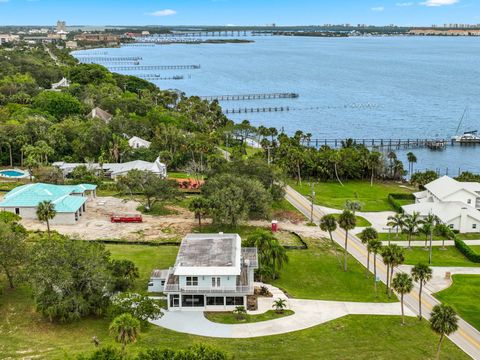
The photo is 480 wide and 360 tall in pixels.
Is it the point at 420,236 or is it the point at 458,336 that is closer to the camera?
the point at 458,336

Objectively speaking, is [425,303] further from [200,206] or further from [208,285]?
[200,206]

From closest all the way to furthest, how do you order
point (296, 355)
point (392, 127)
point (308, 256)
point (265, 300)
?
1. point (296, 355)
2. point (265, 300)
3. point (308, 256)
4. point (392, 127)

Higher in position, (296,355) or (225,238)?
(225,238)

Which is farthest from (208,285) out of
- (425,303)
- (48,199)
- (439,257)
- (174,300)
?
(48,199)

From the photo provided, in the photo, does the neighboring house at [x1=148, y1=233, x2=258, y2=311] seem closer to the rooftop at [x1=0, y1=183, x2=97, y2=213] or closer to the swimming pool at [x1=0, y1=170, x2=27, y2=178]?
the rooftop at [x1=0, y1=183, x2=97, y2=213]

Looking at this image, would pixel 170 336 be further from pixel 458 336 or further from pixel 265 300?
pixel 458 336

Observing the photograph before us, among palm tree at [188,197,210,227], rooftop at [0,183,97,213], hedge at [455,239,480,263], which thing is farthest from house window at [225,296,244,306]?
rooftop at [0,183,97,213]

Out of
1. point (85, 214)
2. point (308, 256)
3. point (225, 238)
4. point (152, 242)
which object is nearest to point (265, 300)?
point (225, 238)

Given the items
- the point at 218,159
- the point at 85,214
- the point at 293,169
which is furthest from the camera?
the point at 293,169
